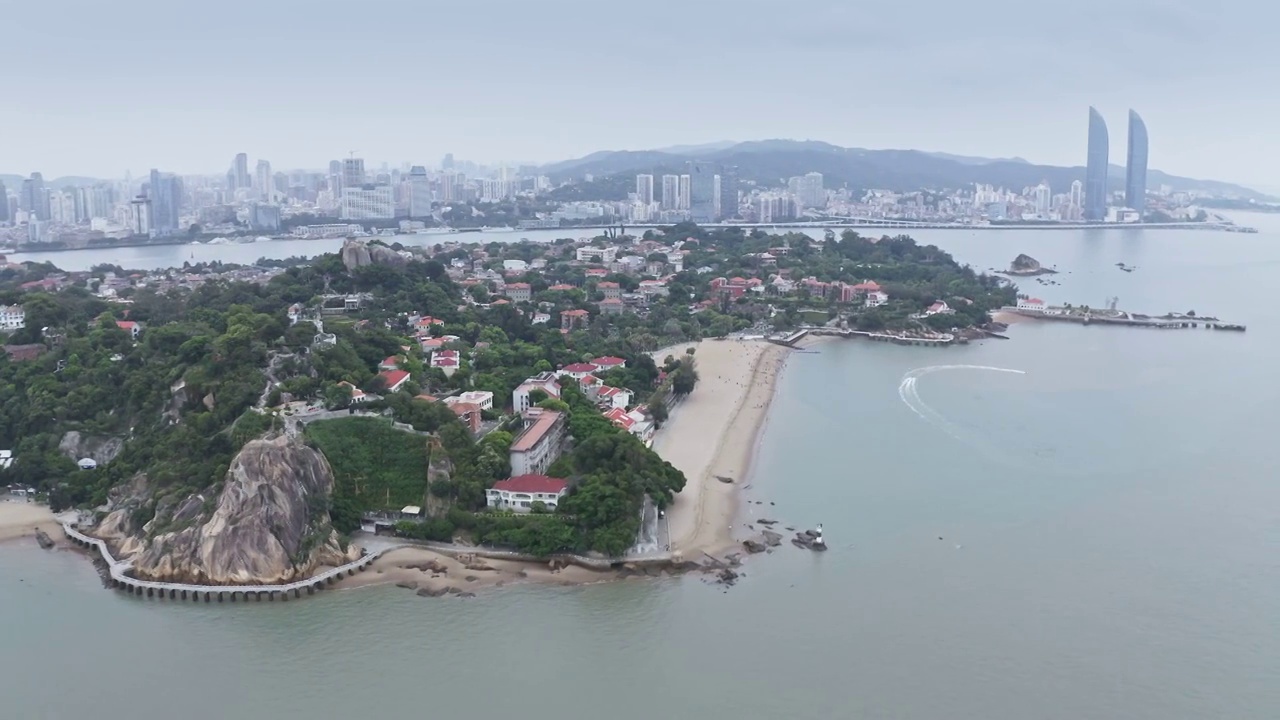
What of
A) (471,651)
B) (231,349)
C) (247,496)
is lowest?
(471,651)

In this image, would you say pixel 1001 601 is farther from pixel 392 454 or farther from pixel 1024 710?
pixel 392 454

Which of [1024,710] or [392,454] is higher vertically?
[392,454]

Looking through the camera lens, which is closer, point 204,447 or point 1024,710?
point 1024,710

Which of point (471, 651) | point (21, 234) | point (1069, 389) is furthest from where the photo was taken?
point (21, 234)

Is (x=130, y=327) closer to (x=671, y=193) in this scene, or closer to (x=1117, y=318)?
(x=1117, y=318)

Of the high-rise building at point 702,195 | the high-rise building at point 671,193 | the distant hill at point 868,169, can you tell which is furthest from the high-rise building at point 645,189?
the distant hill at point 868,169

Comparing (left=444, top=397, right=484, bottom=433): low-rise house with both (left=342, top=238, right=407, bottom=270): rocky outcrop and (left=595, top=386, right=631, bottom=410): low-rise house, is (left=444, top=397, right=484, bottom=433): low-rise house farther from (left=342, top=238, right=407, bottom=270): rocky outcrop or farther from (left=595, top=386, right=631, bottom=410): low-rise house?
(left=342, top=238, right=407, bottom=270): rocky outcrop

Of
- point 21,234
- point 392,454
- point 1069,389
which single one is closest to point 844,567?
point 392,454

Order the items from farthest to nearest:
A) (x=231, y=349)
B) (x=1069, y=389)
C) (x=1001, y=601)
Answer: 1. (x=1069, y=389)
2. (x=231, y=349)
3. (x=1001, y=601)
